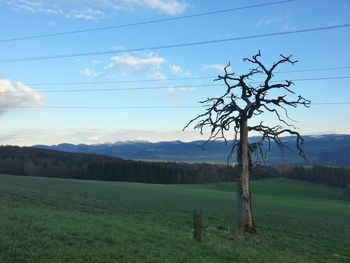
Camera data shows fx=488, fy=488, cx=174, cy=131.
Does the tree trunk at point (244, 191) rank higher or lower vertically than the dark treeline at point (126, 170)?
lower

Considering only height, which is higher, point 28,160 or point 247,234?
point 28,160

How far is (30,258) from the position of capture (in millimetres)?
11234

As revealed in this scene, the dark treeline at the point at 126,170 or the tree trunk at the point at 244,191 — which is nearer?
the tree trunk at the point at 244,191

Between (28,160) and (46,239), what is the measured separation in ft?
433

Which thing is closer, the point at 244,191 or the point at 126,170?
the point at 244,191

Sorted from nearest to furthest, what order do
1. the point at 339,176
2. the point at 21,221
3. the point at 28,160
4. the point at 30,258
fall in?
the point at 30,258
the point at 21,221
the point at 339,176
the point at 28,160

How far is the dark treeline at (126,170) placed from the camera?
132 meters

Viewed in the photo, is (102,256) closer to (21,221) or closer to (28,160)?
(21,221)

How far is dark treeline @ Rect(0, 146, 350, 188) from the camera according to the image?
434 feet

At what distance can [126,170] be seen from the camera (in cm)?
13288

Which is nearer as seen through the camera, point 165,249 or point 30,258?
point 30,258

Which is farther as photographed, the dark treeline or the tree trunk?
the dark treeline

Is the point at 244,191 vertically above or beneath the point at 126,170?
beneath

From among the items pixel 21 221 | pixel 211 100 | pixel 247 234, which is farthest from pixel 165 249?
pixel 211 100
